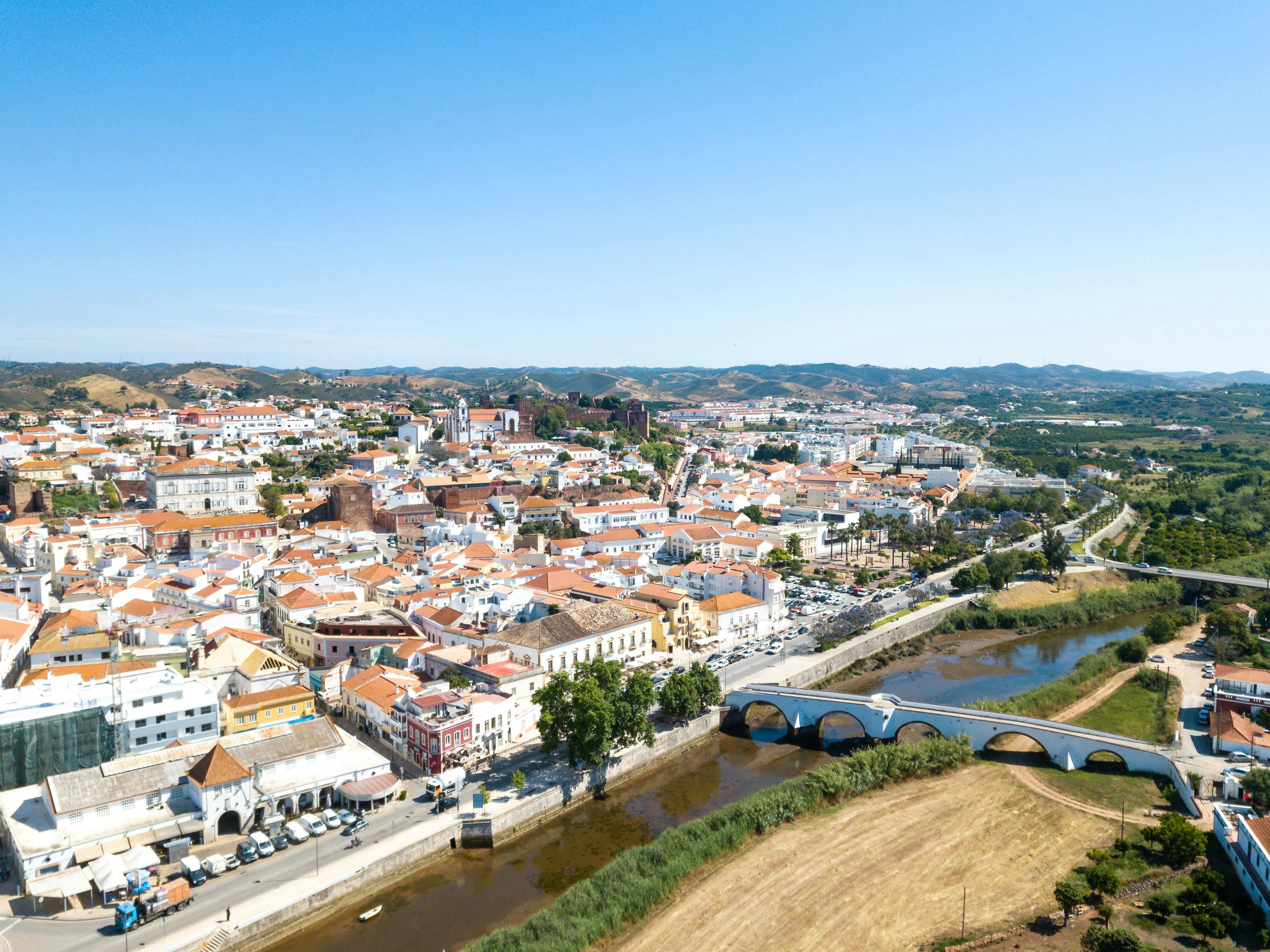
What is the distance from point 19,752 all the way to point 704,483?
48.6 metres

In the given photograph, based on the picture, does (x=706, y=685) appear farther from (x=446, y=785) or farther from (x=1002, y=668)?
(x=1002, y=668)

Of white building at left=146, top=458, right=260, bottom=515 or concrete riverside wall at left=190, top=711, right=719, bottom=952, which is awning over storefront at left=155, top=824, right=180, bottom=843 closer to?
concrete riverside wall at left=190, top=711, right=719, bottom=952

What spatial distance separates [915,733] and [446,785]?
13391mm

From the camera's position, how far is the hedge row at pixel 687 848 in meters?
13.8

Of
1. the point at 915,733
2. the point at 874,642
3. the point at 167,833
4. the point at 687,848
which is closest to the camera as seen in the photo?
the point at 167,833

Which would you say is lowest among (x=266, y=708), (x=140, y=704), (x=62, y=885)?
(x=62, y=885)

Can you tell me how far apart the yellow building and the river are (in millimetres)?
6353

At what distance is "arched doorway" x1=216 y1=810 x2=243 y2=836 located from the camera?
16438mm

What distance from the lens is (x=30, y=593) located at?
28.5 metres

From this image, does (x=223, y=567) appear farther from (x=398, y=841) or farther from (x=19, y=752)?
(x=398, y=841)

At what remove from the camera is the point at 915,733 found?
23.5 meters

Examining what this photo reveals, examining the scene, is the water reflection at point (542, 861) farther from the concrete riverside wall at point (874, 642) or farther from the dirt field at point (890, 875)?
the concrete riverside wall at point (874, 642)

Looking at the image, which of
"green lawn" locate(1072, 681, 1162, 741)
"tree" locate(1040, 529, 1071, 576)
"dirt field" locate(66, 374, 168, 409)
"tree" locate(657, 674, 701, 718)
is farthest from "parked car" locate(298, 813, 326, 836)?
"dirt field" locate(66, 374, 168, 409)

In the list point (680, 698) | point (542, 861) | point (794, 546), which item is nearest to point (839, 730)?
point (680, 698)
